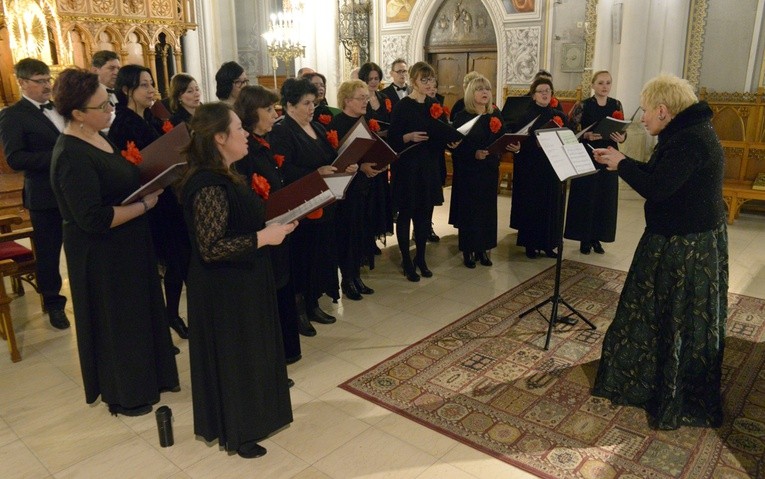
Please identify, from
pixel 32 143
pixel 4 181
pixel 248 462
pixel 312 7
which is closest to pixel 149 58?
pixel 4 181

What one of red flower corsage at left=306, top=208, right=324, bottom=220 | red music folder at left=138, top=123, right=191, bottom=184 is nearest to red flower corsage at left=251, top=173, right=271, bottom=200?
red music folder at left=138, top=123, right=191, bottom=184

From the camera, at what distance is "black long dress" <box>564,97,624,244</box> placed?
17.1 feet

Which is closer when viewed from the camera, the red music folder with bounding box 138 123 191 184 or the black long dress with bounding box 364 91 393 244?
the red music folder with bounding box 138 123 191 184

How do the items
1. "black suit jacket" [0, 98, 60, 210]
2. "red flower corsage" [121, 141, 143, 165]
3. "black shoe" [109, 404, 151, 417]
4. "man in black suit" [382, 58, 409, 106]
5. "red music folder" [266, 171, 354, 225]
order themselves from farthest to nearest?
"man in black suit" [382, 58, 409, 106] < "black suit jacket" [0, 98, 60, 210] < "black shoe" [109, 404, 151, 417] < "red flower corsage" [121, 141, 143, 165] < "red music folder" [266, 171, 354, 225]

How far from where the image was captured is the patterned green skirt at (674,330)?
2678 mm

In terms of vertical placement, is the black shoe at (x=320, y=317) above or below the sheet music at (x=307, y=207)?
below

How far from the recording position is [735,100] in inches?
296

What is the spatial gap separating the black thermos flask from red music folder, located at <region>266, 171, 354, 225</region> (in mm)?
1019

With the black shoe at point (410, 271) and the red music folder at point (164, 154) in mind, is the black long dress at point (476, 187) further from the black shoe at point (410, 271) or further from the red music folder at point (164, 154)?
the red music folder at point (164, 154)

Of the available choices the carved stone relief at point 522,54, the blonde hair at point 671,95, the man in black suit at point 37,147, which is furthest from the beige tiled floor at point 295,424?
the carved stone relief at point 522,54

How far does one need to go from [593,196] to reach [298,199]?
3.63m

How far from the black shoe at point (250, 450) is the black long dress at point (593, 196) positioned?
3726 mm

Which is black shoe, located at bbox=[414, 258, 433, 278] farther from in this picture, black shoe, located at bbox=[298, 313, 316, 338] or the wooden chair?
the wooden chair

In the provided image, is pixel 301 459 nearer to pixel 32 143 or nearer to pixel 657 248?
pixel 657 248
